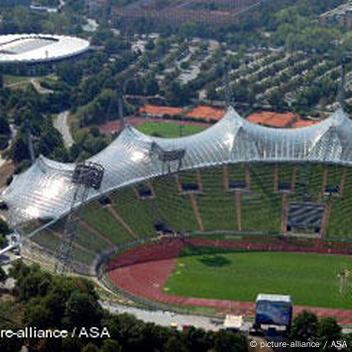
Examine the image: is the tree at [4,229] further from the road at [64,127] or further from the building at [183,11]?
the building at [183,11]

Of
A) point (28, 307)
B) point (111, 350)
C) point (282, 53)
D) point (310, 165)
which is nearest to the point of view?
point (111, 350)

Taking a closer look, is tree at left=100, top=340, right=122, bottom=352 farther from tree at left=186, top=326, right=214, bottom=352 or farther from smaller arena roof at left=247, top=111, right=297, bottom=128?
smaller arena roof at left=247, top=111, right=297, bottom=128

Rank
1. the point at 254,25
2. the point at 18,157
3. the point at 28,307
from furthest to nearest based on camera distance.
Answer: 1. the point at 254,25
2. the point at 18,157
3. the point at 28,307

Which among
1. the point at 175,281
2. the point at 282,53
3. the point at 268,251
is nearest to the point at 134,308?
the point at 175,281

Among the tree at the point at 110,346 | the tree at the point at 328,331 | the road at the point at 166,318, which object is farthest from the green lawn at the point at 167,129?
the tree at the point at 110,346

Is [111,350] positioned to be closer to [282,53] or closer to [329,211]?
[329,211]

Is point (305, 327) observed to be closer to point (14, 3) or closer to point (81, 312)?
point (81, 312)

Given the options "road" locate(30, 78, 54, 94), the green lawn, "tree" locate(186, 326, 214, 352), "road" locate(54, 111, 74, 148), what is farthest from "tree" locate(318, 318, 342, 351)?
"road" locate(30, 78, 54, 94)

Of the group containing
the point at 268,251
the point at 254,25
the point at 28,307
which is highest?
the point at 28,307
